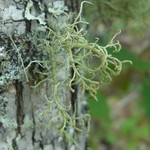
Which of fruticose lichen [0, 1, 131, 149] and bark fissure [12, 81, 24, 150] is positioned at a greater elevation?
fruticose lichen [0, 1, 131, 149]

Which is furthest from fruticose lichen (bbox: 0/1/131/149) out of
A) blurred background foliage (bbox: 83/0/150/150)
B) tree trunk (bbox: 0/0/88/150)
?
blurred background foliage (bbox: 83/0/150/150)

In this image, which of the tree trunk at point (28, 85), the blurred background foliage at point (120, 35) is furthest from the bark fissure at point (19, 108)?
the blurred background foliage at point (120, 35)

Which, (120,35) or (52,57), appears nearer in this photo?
(52,57)

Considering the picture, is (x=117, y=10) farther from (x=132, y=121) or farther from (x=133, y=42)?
(x=132, y=121)

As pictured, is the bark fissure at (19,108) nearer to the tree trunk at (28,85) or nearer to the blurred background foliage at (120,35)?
the tree trunk at (28,85)

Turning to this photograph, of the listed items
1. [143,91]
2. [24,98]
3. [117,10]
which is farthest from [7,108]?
[143,91]

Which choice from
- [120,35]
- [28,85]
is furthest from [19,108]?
[120,35]

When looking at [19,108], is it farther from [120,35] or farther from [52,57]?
[120,35]

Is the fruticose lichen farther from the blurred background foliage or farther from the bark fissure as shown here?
the blurred background foliage
